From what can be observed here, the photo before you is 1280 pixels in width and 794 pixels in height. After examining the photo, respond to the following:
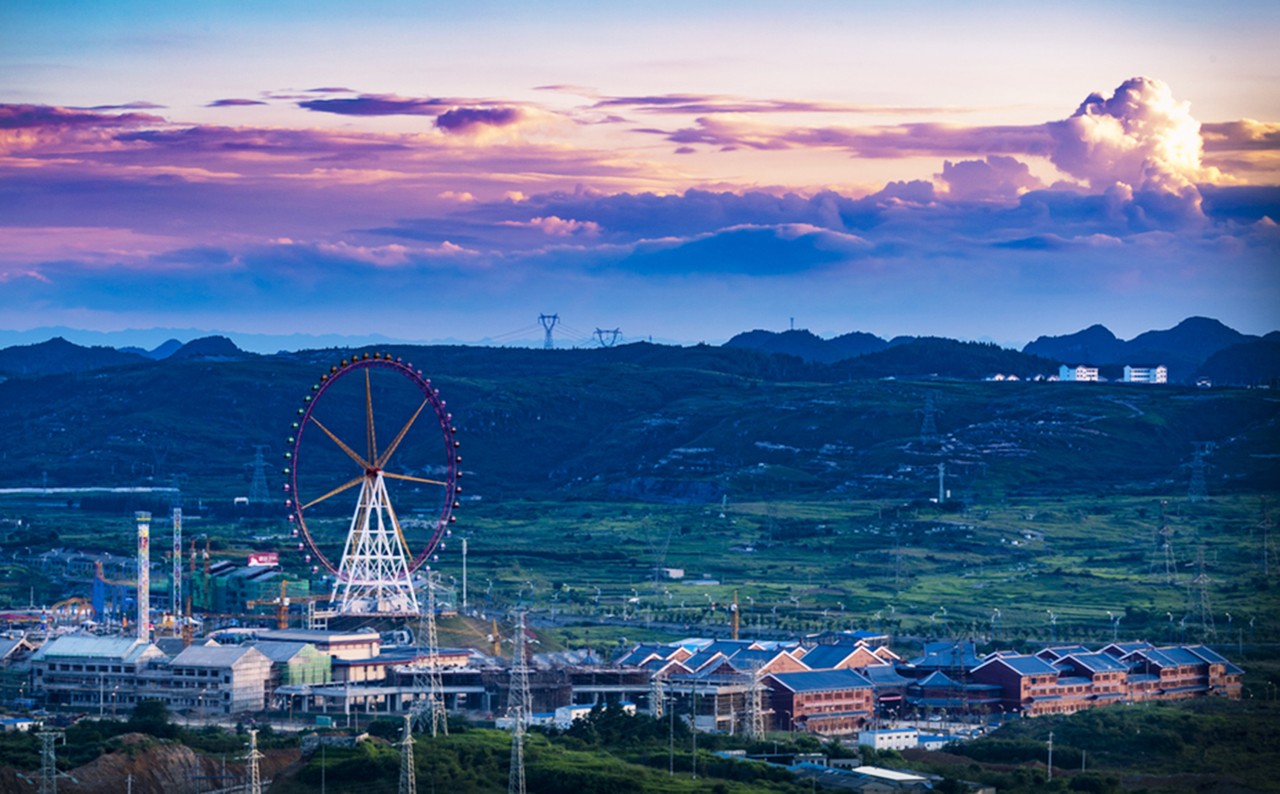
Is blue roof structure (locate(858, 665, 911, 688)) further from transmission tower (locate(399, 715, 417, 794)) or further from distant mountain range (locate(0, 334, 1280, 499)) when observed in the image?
distant mountain range (locate(0, 334, 1280, 499))

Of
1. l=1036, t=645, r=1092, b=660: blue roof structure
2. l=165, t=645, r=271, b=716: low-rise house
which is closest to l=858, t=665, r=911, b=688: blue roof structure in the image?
l=1036, t=645, r=1092, b=660: blue roof structure

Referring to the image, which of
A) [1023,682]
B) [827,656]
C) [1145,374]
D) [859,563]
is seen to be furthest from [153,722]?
[1145,374]

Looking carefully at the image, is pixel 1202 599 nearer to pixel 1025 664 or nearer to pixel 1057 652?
pixel 1057 652

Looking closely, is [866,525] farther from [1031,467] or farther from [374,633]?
[374,633]

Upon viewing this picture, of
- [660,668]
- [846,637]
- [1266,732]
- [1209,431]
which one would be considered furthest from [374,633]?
[1209,431]

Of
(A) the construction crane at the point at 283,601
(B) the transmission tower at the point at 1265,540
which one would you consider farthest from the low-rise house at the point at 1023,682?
(B) the transmission tower at the point at 1265,540

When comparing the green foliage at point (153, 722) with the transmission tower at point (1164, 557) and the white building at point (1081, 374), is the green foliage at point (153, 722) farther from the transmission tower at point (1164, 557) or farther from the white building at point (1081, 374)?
the white building at point (1081, 374)
